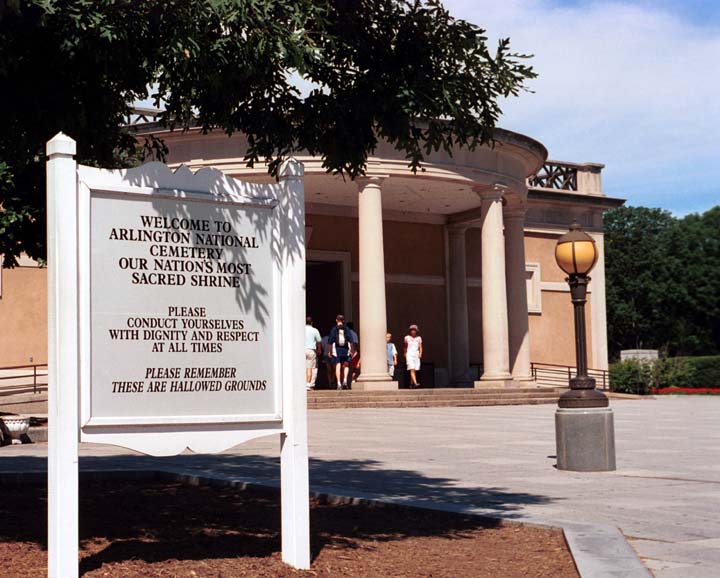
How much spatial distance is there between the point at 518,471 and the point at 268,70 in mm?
6352

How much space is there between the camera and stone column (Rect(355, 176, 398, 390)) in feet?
94.3

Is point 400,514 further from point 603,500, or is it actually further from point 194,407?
point 194,407

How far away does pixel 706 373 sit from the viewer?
48625mm

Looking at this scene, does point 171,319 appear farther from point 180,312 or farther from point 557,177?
point 557,177

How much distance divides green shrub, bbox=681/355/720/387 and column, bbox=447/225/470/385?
1476 cm

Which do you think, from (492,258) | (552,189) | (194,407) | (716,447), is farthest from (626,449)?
(552,189)

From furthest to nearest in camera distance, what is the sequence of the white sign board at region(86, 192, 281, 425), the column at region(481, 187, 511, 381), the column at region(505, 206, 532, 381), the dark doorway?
1. the dark doorway
2. the column at region(505, 206, 532, 381)
3. the column at region(481, 187, 511, 381)
4. the white sign board at region(86, 192, 281, 425)

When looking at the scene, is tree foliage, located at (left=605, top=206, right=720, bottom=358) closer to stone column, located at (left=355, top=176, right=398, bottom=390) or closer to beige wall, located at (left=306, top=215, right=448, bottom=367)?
beige wall, located at (left=306, top=215, right=448, bottom=367)

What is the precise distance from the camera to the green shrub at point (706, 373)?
48.5 m

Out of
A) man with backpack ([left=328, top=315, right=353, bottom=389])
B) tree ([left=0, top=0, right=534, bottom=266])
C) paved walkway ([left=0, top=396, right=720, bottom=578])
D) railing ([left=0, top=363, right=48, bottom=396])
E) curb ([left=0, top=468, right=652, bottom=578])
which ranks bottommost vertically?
paved walkway ([left=0, top=396, right=720, bottom=578])

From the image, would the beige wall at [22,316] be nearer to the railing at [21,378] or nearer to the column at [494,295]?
the railing at [21,378]

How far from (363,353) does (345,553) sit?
22114mm

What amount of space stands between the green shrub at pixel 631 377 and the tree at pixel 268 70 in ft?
104

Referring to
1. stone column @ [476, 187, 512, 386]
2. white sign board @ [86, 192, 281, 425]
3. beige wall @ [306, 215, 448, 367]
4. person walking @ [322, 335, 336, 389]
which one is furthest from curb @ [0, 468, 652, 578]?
beige wall @ [306, 215, 448, 367]
